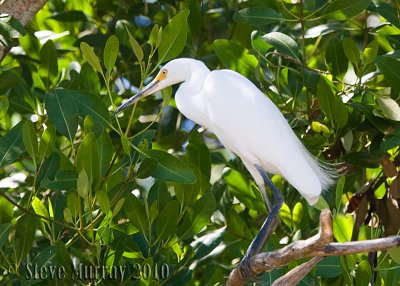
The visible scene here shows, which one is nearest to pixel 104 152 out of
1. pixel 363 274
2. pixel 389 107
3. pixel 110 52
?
pixel 110 52

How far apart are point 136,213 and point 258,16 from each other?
853mm

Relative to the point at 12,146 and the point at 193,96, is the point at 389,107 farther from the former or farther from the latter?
the point at 12,146

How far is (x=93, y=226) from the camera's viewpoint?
2902mm

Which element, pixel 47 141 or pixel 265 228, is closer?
pixel 47 141

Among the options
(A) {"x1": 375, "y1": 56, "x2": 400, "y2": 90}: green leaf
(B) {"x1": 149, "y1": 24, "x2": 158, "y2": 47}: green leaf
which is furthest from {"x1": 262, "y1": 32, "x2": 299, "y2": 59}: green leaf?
(B) {"x1": 149, "y1": 24, "x2": 158, "y2": 47}: green leaf

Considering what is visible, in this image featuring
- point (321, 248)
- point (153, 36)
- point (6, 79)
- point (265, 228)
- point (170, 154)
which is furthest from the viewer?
point (6, 79)

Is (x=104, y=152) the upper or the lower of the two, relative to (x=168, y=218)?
upper

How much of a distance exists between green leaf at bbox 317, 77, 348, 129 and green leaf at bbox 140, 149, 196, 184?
0.61 m

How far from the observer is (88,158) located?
2.77 meters

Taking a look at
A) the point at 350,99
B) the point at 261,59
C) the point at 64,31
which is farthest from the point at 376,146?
the point at 64,31

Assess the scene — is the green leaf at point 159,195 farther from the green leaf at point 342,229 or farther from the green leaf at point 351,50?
the green leaf at point 351,50

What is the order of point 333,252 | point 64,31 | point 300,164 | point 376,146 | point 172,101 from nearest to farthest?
point 333,252 < point 300,164 < point 376,146 < point 172,101 < point 64,31

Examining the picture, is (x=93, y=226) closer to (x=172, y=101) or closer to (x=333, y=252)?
(x=333, y=252)

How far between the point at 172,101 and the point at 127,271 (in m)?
1.07
